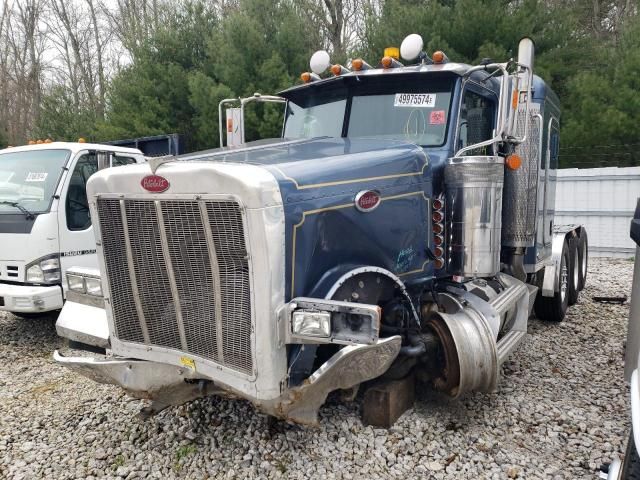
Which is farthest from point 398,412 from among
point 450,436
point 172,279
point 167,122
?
point 167,122

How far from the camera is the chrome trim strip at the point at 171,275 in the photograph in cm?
291

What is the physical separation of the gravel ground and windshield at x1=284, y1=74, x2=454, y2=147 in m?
2.05

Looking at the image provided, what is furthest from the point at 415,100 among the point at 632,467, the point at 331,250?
the point at 632,467

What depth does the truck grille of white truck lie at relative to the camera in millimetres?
2764

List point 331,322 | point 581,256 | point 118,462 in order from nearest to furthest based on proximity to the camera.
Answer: point 331,322
point 118,462
point 581,256

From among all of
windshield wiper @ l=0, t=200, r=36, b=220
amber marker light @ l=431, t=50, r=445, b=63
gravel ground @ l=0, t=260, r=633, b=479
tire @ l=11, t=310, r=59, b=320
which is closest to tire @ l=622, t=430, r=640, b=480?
gravel ground @ l=0, t=260, r=633, b=479

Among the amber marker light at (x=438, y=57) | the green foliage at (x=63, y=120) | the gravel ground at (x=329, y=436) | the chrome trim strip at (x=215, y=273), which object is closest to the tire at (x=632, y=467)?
the gravel ground at (x=329, y=436)

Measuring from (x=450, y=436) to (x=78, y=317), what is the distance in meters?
2.63

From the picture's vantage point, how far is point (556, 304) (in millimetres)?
6250

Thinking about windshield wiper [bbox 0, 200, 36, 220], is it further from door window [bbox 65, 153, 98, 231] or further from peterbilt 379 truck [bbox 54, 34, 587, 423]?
peterbilt 379 truck [bbox 54, 34, 587, 423]

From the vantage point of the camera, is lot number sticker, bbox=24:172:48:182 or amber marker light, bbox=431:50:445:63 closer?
amber marker light, bbox=431:50:445:63

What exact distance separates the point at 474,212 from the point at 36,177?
4.71m

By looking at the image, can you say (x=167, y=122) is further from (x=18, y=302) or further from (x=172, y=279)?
(x=172, y=279)

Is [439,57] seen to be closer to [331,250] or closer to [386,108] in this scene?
[386,108]
